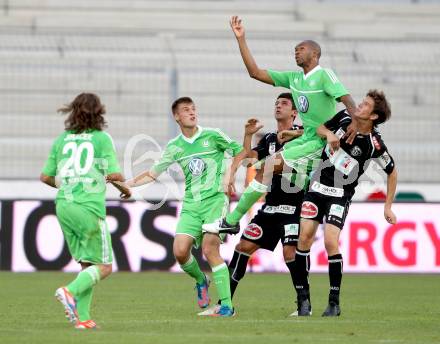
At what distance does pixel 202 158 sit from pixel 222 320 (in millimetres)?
1736

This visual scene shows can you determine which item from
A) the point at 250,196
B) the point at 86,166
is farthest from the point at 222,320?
the point at 86,166

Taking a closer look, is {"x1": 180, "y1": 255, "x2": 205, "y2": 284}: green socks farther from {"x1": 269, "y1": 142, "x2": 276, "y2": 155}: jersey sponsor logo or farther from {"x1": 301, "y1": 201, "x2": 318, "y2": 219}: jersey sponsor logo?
{"x1": 269, "y1": 142, "x2": 276, "y2": 155}: jersey sponsor logo

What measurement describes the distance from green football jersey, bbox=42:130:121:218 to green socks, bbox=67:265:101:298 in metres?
0.44

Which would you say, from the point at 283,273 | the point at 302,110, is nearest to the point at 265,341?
the point at 302,110

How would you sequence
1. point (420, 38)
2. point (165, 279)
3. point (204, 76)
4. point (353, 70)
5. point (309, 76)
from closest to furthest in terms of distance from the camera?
1. point (309, 76)
2. point (165, 279)
3. point (204, 76)
4. point (353, 70)
5. point (420, 38)

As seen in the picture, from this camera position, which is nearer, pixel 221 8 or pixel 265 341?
pixel 265 341

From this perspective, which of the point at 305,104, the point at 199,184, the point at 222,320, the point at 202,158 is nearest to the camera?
the point at 222,320

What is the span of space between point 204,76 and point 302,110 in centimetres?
1124

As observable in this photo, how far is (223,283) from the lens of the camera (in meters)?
10.5

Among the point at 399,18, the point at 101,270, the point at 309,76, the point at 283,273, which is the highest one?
the point at 399,18

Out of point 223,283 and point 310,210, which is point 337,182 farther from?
point 223,283

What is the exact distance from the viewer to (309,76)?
35.2 ft

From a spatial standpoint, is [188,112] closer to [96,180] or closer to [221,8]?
[96,180]

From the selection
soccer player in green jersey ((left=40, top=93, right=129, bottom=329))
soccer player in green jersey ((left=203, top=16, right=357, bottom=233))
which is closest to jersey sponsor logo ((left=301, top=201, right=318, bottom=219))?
soccer player in green jersey ((left=203, top=16, right=357, bottom=233))
